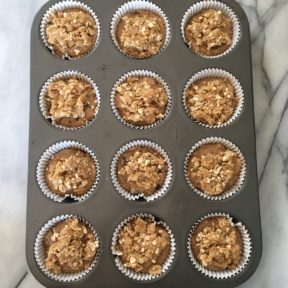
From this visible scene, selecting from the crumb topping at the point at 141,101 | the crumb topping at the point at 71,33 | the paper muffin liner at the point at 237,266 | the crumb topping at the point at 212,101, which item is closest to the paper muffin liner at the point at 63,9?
the crumb topping at the point at 71,33

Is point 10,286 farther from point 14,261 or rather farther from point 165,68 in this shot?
point 165,68

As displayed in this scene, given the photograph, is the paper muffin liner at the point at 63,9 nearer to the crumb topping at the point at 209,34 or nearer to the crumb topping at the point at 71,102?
the crumb topping at the point at 71,102

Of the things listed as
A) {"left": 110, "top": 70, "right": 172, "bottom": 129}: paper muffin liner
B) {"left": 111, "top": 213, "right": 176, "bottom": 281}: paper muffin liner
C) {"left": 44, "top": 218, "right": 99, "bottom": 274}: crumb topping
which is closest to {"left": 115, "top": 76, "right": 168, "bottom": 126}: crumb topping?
{"left": 110, "top": 70, "right": 172, "bottom": 129}: paper muffin liner

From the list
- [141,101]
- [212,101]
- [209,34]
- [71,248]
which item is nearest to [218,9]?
[209,34]

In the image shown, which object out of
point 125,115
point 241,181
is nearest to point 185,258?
point 241,181

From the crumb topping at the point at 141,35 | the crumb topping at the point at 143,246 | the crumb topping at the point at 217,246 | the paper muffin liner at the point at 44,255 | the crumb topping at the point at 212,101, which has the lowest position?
the paper muffin liner at the point at 44,255

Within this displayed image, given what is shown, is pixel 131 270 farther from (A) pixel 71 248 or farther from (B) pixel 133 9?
(B) pixel 133 9
